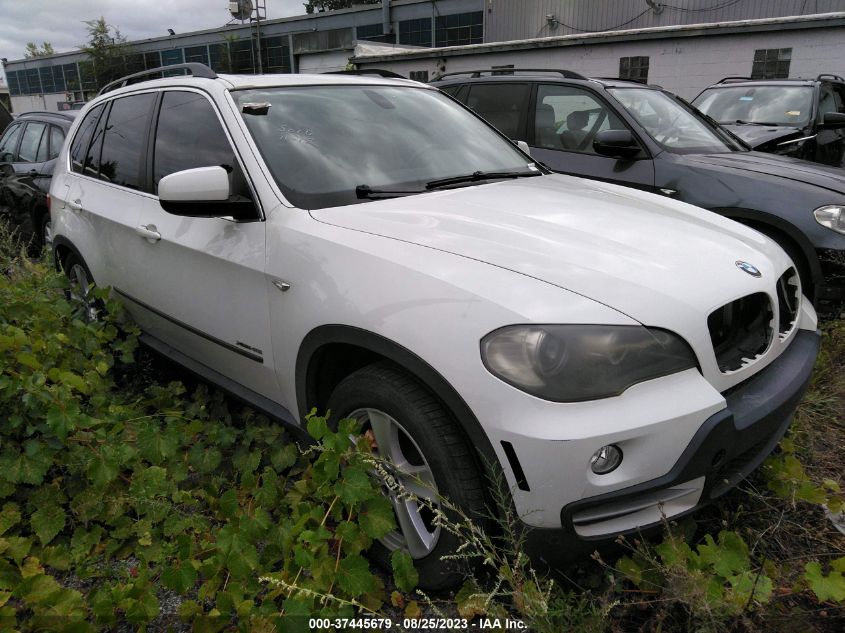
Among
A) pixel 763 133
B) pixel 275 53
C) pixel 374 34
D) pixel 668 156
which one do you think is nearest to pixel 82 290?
pixel 668 156

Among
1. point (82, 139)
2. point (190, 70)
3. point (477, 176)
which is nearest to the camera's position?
point (477, 176)

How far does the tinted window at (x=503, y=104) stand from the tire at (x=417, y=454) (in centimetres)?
392

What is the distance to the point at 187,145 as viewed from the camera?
118 inches

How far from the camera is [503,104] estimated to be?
552cm

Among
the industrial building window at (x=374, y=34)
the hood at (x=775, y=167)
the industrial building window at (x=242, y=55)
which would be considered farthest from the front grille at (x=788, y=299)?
the industrial building window at (x=242, y=55)

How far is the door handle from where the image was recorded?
9.71 feet

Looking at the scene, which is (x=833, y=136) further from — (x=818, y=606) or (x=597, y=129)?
(x=818, y=606)

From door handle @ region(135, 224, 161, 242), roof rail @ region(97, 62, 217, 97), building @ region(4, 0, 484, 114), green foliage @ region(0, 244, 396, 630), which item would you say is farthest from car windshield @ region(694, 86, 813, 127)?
building @ region(4, 0, 484, 114)

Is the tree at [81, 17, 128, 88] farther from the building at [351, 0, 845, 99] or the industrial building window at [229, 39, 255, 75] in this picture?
the building at [351, 0, 845, 99]

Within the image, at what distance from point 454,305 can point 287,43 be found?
43960mm

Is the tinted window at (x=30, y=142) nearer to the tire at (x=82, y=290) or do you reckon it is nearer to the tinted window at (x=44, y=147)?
the tinted window at (x=44, y=147)

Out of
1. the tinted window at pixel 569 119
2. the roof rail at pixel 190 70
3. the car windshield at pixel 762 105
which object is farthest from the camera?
the car windshield at pixel 762 105

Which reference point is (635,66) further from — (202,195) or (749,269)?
(202,195)

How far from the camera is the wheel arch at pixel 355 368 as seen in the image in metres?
1.71
